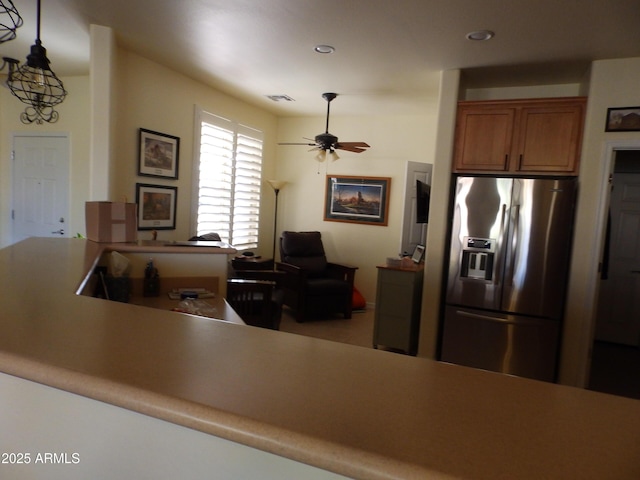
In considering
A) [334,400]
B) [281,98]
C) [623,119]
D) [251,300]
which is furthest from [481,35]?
[334,400]

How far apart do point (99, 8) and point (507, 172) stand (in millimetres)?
3392

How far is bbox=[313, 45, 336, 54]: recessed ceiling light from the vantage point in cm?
322

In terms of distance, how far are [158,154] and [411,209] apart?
9.72 feet

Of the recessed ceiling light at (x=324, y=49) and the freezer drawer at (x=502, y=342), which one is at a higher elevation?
the recessed ceiling light at (x=324, y=49)

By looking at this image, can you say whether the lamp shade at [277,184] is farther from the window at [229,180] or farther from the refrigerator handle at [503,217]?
the refrigerator handle at [503,217]

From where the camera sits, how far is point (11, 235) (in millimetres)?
4766

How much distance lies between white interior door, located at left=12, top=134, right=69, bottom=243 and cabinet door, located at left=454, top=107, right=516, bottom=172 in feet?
13.9

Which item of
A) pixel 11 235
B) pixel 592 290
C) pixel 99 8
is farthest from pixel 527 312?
pixel 11 235

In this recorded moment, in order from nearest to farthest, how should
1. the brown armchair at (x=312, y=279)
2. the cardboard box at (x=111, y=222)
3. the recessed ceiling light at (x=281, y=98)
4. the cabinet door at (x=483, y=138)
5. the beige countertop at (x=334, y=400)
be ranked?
the beige countertop at (x=334, y=400) → the cardboard box at (x=111, y=222) → the cabinet door at (x=483, y=138) → the brown armchair at (x=312, y=279) → the recessed ceiling light at (x=281, y=98)

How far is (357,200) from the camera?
5.81m

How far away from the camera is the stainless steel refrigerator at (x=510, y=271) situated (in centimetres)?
324

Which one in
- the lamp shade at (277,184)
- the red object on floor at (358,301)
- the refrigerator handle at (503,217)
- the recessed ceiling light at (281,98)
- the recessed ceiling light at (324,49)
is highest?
the recessed ceiling light at (281,98)

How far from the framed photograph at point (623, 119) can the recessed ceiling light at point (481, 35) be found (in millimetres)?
1179

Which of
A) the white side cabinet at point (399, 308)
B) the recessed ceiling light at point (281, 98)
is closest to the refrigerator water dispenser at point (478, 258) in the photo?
the white side cabinet at point (399, 308)
